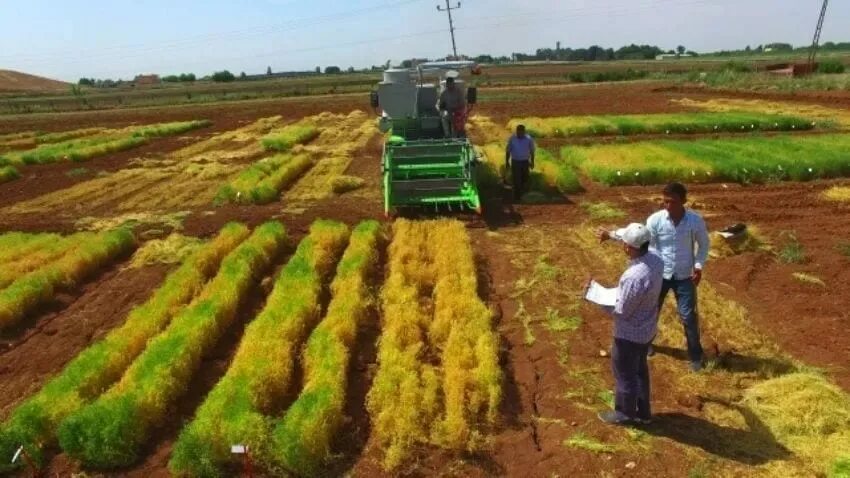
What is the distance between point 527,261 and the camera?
1032 centimetres

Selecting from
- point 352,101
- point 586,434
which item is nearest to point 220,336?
point 586,434

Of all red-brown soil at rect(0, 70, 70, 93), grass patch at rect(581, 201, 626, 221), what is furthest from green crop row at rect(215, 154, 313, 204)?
red-brown soil at rect(0, 70, 70, 93)

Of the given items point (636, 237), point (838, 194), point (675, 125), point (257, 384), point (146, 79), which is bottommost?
point (838, 194)

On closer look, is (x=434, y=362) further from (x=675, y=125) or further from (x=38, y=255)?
(x=675, y=125)

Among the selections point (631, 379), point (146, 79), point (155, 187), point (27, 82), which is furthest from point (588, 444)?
point (27, 82)

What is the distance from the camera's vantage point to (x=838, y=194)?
13.5 m

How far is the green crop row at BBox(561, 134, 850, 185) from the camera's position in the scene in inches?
600

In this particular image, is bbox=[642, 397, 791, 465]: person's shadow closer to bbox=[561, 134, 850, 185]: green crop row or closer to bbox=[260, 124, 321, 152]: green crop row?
bbox=[561, 134, 850, 185]: green crop row

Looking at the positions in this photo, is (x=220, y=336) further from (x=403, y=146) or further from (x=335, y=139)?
(x=335, y=139)

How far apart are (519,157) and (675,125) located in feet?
40.5

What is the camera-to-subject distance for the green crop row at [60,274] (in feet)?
28.9

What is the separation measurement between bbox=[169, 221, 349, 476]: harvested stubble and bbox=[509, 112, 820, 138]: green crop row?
17.0 meters

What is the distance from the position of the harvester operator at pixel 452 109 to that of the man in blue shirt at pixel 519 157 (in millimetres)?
1537

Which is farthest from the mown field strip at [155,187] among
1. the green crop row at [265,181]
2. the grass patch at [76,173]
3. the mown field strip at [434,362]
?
the mown field strip at [434,362]
